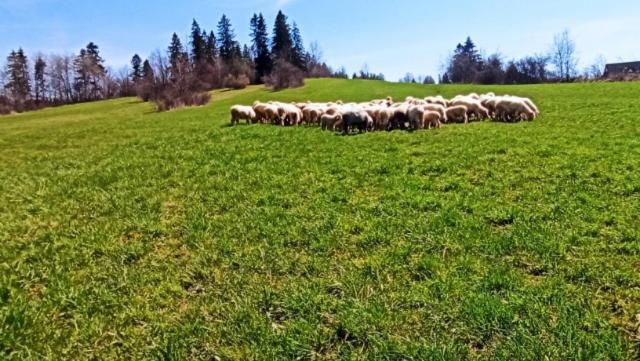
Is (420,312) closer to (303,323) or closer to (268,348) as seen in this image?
(303,323)

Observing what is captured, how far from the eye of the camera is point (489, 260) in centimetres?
563

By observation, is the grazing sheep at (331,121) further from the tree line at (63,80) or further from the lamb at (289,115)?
the tree line at (63,80)

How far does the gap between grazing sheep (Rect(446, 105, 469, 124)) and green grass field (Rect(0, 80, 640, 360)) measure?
5.33 meters

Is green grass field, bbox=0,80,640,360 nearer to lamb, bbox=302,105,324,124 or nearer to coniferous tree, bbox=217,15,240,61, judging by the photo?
lamb, bbox=302,105,324,124

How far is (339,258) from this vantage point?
6.06 meters

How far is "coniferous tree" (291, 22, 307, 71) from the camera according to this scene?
3504 inches

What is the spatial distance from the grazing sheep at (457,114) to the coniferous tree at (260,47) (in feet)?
230

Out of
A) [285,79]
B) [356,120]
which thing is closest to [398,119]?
[356,120]

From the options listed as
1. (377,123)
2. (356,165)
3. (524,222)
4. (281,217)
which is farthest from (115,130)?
(524,222)

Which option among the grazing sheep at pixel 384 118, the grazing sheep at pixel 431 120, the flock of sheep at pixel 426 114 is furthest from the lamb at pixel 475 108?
the grazing sheep at pixel 384 118

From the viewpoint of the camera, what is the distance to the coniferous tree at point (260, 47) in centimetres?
8581

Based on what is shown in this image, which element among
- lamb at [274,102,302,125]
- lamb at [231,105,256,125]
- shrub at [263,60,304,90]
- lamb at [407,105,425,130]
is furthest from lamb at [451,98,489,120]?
shrub at [263,60,304,90]

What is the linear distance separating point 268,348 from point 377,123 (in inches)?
504

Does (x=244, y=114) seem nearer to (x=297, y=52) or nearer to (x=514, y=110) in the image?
(x=514, y=110)
